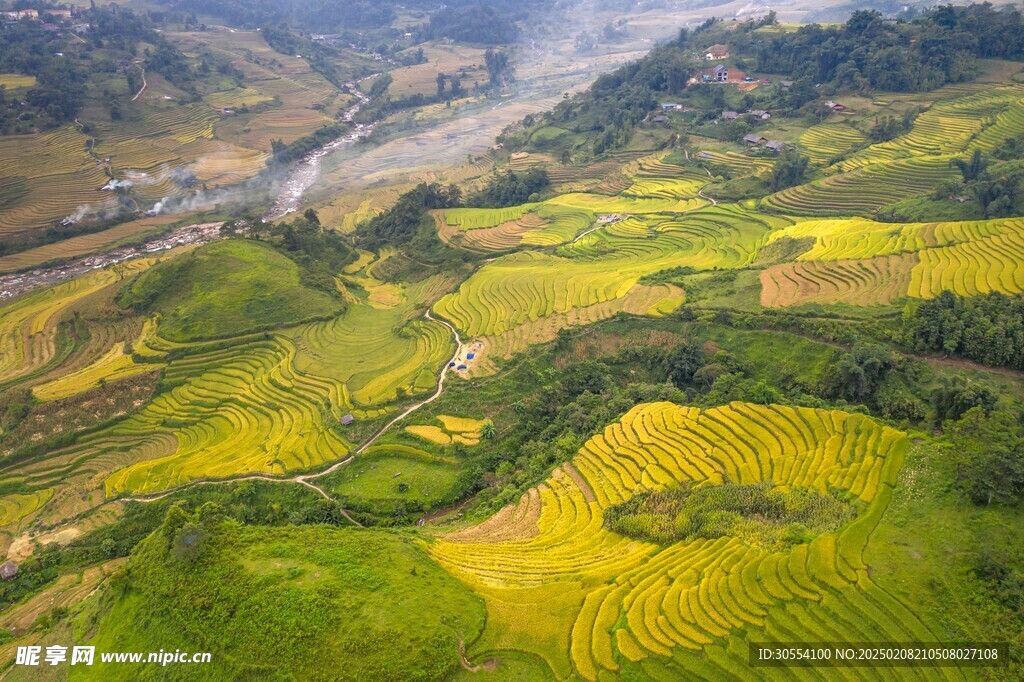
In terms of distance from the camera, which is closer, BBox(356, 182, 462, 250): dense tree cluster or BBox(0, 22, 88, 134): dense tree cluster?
BBox(356, 182, 462, 250): dense tree cluster

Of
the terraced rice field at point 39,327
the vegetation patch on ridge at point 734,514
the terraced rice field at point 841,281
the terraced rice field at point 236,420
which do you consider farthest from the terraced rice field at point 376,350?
the terraced rice field at point 841,281

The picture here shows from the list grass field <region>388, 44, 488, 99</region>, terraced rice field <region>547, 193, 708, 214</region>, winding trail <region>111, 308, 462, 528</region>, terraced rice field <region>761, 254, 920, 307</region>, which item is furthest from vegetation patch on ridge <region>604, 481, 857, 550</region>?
grass field <region>388, 44, 488, 99</region>

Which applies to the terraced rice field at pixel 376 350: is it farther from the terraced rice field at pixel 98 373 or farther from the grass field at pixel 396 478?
the terraced rice field at pixel 98 373

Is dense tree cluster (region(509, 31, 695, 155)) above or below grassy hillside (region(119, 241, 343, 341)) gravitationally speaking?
above

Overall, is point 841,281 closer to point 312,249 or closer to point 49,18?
point 312,249

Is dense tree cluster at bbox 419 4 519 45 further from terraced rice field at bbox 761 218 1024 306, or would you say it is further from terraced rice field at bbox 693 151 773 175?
terraced rice field at bbox 761 218 1024 306

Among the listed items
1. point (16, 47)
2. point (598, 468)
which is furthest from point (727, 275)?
point (16, 47)

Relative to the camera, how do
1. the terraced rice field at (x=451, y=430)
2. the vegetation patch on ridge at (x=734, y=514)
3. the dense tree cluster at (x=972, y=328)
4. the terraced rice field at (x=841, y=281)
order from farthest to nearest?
the terraced rice field at (x=841, y=281) → the terraced rice field at (x=451, y=430) → the dense tree cluster at (x=972, y=328) → the vegetation patch on ridge at (x=734, y=514)
